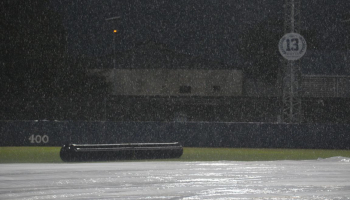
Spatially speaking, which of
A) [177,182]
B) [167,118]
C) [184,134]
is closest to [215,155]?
[184,134]

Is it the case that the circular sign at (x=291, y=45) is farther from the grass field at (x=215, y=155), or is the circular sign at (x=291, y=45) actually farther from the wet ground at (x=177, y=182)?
the wet ground at (x=177, y=182)

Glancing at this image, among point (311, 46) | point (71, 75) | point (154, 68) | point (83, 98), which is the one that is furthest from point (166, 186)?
point (311, 46)

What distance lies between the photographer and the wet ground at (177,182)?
1096cm

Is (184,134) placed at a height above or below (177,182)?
above

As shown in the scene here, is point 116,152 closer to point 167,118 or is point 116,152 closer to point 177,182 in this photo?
point 177,182

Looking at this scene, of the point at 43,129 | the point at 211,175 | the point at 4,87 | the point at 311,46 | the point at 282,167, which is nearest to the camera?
the point at 211,175

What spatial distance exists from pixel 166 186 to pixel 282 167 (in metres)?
5.92

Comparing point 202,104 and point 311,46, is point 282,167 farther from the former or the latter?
point 311,46

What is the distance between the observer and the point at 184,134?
29.0 metres

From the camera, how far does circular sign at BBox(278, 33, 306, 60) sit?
2739 cm

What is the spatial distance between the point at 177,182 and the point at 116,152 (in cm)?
741

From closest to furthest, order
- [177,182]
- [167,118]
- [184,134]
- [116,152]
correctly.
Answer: [177,182] → [116,152] → [184,134] → [167,118]

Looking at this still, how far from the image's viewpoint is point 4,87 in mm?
38812

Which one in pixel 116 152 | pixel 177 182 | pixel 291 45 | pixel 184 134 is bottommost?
pixel 177 182
